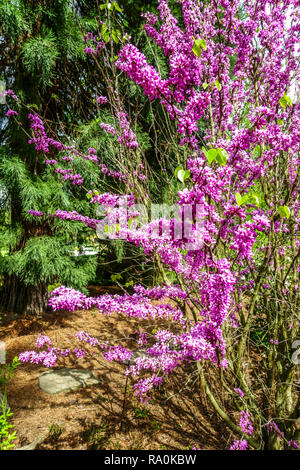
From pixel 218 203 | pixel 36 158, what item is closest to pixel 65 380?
pixel 218 203

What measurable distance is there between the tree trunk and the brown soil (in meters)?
1.41

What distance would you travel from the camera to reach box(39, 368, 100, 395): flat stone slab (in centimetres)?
290

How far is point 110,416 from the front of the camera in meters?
2.54

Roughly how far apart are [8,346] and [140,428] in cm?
236

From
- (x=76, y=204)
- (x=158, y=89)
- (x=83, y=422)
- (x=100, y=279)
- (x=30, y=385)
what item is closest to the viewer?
(x=158, y=89)

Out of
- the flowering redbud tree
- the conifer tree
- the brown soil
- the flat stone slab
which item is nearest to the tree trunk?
the conifer tree

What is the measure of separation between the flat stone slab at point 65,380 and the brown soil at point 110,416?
0.06 metres

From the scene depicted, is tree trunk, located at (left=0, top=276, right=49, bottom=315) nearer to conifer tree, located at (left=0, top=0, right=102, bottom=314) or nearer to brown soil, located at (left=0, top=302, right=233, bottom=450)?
conifer tree, located at (left=0, top=0, right=102, bottom=314)

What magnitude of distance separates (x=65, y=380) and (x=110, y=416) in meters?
0.76

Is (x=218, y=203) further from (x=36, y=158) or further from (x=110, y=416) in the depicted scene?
(x=36, y=158)

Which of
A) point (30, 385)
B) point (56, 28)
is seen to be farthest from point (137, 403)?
point (56, 28)

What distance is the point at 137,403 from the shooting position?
2750 mm

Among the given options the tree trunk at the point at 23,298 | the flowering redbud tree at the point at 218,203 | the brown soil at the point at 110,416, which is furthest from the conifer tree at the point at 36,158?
the brown soil at the point at 110,416
